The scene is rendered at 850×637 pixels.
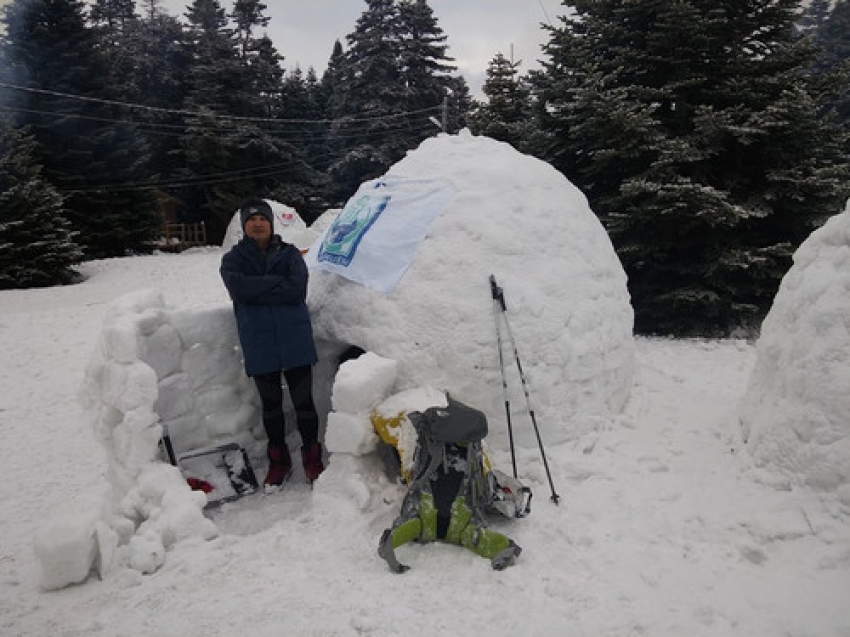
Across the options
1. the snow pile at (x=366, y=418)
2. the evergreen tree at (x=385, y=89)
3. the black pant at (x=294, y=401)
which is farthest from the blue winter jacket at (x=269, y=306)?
the evergreen tree at (x=385, y=89)

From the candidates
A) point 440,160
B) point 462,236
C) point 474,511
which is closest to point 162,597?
point 474,511

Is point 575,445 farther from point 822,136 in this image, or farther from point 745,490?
point 822,136

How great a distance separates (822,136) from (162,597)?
8.84 metres

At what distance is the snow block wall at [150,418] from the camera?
2996 mm

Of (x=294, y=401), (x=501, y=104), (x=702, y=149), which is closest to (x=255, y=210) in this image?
(x=294, y=401)

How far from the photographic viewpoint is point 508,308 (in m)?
4.13

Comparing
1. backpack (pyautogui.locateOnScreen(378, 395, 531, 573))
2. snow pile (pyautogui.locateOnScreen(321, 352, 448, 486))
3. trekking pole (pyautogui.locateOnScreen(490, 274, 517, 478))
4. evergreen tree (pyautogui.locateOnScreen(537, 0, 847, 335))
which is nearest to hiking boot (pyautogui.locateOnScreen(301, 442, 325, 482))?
snow pile (pyautogui.locateOnScreen(321, 352, 448, 486))

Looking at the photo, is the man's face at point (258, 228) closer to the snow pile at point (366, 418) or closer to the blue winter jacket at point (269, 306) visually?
the blue winter jacket at point (269, 306)

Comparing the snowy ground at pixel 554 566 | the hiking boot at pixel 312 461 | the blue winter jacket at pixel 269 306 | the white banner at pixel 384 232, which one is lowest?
the snowy ground at pixel 554 566

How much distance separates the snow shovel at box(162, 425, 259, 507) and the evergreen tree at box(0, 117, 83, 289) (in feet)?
35.7

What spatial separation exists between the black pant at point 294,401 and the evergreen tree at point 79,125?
1517cm

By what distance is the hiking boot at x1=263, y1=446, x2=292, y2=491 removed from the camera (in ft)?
14.0

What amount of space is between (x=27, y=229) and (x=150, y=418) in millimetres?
12085

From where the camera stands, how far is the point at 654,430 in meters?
4.52
